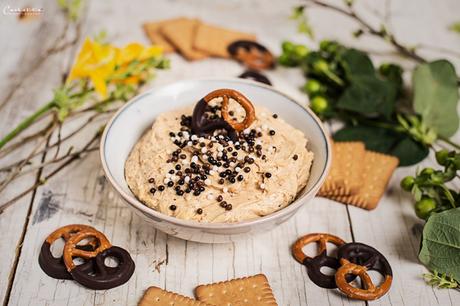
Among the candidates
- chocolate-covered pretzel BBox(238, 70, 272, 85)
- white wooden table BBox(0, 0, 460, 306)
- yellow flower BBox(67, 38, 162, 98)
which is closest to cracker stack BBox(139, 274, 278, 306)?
white wooden table BBox(0, 0, 460, 306)

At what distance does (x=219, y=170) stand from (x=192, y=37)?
137cm

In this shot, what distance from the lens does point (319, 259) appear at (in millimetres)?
1969

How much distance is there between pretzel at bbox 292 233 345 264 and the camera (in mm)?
A: 1998

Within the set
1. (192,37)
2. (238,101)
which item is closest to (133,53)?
(192,37)

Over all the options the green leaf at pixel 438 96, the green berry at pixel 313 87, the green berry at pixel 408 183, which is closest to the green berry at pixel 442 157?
the green berry at pixel 408 183

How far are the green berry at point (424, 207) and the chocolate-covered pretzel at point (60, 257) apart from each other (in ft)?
4.18

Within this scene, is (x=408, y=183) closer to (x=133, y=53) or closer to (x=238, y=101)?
(x=238, y=101)

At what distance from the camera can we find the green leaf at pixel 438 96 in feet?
8.11

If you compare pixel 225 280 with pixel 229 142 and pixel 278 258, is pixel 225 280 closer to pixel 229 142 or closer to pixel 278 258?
pixel 278 258

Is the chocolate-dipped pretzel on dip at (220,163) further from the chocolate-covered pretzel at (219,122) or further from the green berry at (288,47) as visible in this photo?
the green berry at (288,47)

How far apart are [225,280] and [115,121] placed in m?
0.76

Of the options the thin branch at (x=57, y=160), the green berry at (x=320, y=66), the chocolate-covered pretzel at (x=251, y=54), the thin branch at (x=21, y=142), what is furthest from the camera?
the chocolate-covered pretzel at (x=251, y=54)

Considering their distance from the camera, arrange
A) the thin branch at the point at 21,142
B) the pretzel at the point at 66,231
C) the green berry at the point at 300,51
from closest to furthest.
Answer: the pretzel at the point at 66,231 → the thin branch at the point at 21,142 → the green berry at the point at 300,51

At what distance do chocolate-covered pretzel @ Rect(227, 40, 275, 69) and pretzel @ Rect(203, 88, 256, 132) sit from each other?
101 centimetres
